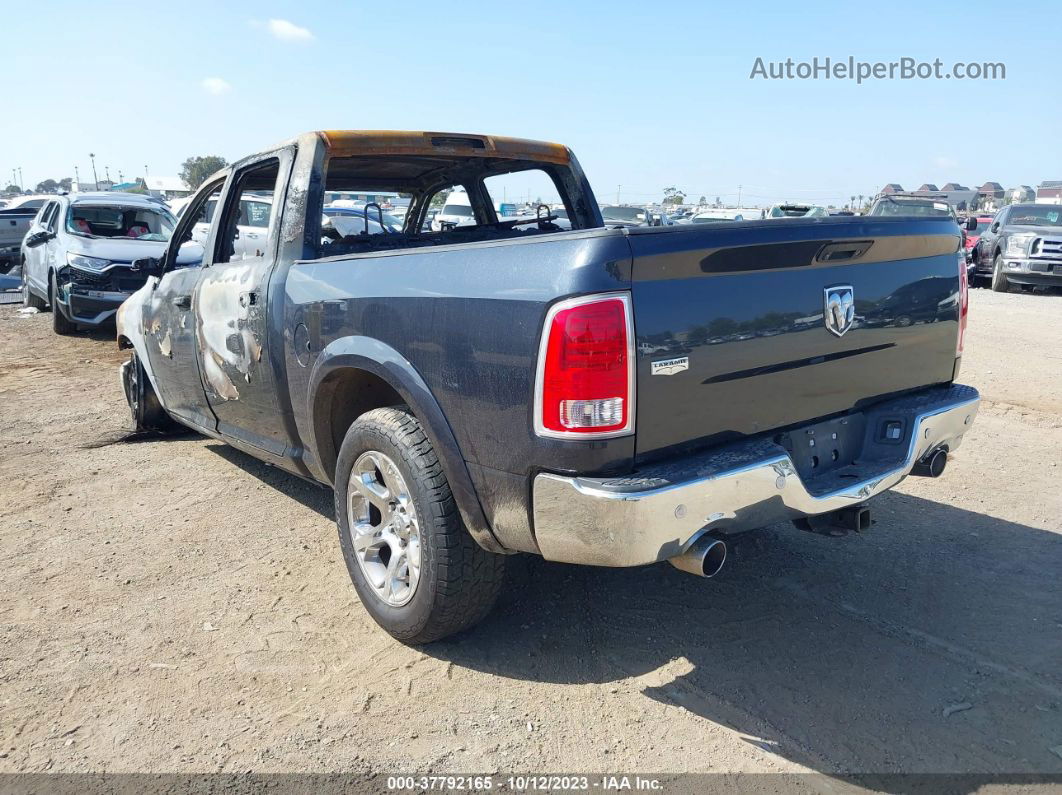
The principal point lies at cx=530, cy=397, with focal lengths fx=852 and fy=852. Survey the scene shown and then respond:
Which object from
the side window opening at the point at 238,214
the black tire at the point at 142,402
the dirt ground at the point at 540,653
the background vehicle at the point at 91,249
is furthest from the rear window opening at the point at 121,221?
the side window opening at the point at 238,214

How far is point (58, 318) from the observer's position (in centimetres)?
1148

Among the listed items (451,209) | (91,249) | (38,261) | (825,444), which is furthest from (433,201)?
(38,261)

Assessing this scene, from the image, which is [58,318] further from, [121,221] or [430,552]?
[430,552]

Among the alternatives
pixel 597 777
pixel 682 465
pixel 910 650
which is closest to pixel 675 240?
pixel 682 465

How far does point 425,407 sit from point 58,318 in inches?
412

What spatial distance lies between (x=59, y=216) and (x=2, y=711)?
35.0 ft

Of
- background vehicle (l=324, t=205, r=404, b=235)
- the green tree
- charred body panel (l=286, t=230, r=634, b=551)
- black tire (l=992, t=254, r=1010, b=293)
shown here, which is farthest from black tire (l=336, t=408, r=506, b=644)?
the green tree

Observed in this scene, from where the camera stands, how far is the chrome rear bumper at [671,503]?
8.21ft

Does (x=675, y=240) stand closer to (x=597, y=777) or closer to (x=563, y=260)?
(x=563, y=260)

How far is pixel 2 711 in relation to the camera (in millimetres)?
2936

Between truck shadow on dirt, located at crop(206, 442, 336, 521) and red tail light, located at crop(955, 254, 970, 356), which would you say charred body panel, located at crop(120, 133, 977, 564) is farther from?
truck shadow on dirt, located at crop(206, 442, 336, 521)

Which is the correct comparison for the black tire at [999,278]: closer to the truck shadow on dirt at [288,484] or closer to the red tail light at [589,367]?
the truck shadow on dirt at [288,484]

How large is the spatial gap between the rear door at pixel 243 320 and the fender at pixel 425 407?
2.29 feet

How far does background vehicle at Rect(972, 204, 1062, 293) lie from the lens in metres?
15.4
